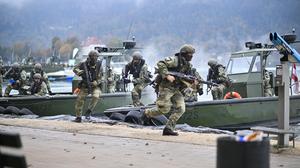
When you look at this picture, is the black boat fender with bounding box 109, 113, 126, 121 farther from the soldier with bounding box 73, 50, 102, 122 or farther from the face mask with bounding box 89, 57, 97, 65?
the face mask with bounding box 89, 57, 97, 65

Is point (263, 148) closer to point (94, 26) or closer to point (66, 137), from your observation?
point (66, 137)

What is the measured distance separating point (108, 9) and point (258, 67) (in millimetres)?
60608

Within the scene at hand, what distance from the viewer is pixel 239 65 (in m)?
16.5

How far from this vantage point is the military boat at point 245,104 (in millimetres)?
13625

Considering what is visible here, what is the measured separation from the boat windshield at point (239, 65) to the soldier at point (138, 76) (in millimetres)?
2456

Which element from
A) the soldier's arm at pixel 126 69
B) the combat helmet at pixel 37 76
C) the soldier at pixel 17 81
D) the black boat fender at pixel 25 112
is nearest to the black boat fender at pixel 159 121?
the soldier's arm at pixel 126 69

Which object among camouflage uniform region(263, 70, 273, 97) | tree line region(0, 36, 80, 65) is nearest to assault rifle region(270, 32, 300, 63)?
camouflage uniform region(263, 70, 273, 97)

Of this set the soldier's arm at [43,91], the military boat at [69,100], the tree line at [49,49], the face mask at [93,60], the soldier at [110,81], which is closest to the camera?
Result: the face mask at [93,60]

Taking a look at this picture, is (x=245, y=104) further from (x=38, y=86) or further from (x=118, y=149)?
(x=38, y=86)

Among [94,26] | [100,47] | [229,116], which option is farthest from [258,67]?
[94,26]

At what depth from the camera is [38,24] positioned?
82938 millimetres

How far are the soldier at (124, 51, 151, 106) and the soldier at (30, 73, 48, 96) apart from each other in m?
3.08

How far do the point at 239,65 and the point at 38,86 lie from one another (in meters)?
6.05

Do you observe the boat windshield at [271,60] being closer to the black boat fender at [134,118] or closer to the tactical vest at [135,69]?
the tactical vest at [135,69]
